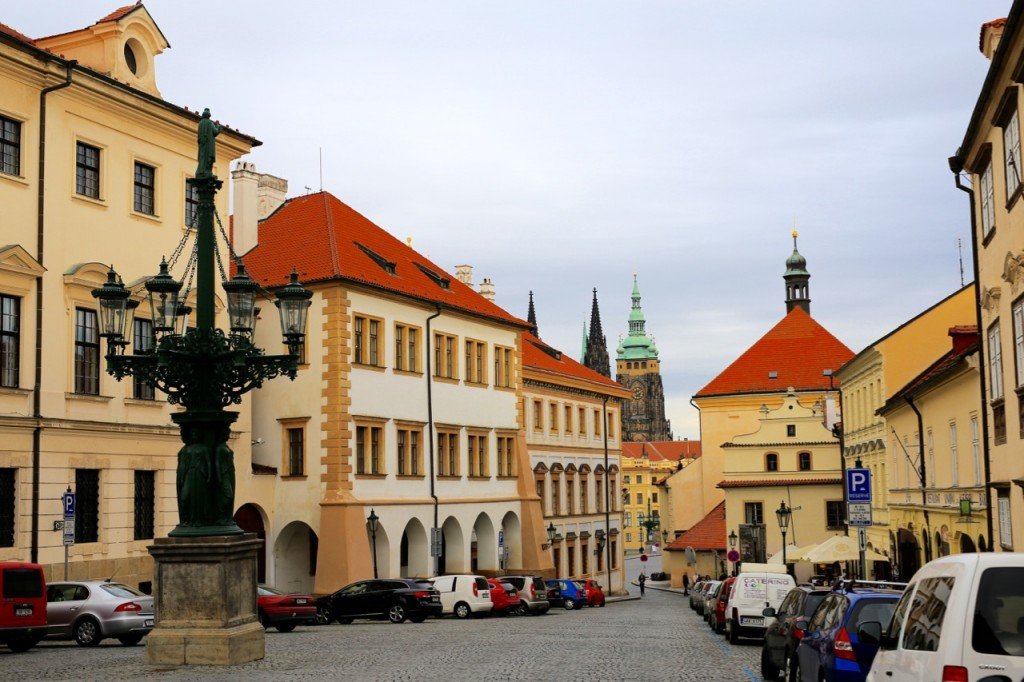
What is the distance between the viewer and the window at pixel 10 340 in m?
32.7

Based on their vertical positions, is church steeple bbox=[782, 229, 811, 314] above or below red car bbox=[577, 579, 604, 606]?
above

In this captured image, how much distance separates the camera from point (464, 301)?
184ft

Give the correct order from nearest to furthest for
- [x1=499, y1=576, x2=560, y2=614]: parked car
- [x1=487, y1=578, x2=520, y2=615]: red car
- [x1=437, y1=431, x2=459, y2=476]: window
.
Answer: [x1=487, y1=578, x2=520, y2=615]: red car, [x1=499, y1=576, x2=560, y2=614]: parked car, [x1=437, y1=431, x2=459, y2=476]: window

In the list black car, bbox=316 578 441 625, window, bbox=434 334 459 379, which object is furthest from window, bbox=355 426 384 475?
black car, bbox=316 578 441 625

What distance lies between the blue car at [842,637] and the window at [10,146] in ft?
81.5

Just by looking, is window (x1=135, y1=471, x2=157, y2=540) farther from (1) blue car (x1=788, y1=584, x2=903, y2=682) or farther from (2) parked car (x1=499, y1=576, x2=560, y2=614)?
(1) blue car (x1=788, y1=584, x2=903, y2=682)

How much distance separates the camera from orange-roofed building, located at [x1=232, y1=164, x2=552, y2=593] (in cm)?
4597

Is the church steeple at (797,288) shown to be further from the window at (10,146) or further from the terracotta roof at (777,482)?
the window at (10,146)

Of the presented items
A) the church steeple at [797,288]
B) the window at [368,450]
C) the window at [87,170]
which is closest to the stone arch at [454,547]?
the window at [368,450]

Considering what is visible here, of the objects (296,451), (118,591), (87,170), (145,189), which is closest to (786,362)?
(296,451)

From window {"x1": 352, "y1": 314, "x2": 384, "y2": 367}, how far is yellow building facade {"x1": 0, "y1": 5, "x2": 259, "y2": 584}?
9.50 metres

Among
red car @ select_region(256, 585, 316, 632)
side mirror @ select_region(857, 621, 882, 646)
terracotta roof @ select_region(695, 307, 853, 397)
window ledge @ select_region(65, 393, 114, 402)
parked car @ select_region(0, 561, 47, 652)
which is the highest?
terracotta roof @ select_region(695, 307, 853, 397)

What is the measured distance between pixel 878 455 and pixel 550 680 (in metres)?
34.9

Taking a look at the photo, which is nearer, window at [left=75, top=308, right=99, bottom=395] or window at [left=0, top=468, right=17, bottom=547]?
window at [left=0, top=468, right=17, bottom=547]
